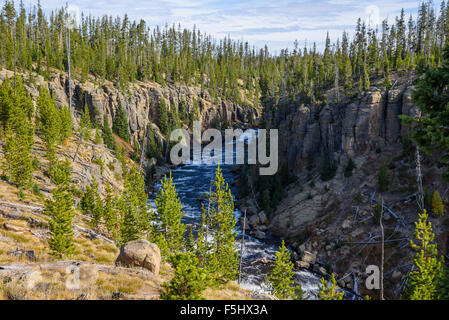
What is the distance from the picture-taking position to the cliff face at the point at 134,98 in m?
69.7

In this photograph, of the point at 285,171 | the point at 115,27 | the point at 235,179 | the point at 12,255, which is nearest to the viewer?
the point at 12,255

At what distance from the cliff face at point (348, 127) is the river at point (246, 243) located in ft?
59.7

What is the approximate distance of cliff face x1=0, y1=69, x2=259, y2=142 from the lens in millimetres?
69738

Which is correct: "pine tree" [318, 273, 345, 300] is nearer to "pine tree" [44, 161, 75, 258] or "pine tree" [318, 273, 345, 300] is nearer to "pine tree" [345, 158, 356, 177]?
"pine tree" [44, 161, 75, 258]

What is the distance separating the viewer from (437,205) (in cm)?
3700

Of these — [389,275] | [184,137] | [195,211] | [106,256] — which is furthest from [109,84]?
[389,275]

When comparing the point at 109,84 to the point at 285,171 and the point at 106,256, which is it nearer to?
the point at 285,171

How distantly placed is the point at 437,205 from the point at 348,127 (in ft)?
67.9

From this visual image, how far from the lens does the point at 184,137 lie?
101m

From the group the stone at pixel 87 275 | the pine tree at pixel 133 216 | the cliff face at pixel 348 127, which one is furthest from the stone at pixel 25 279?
the cliff face at pixel 348 127

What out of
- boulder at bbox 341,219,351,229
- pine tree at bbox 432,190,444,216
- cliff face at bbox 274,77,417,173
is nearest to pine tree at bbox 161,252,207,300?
boulder at bbox 341,219,351,229

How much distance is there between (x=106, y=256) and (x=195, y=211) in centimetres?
3182

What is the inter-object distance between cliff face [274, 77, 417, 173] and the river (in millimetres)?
18201
